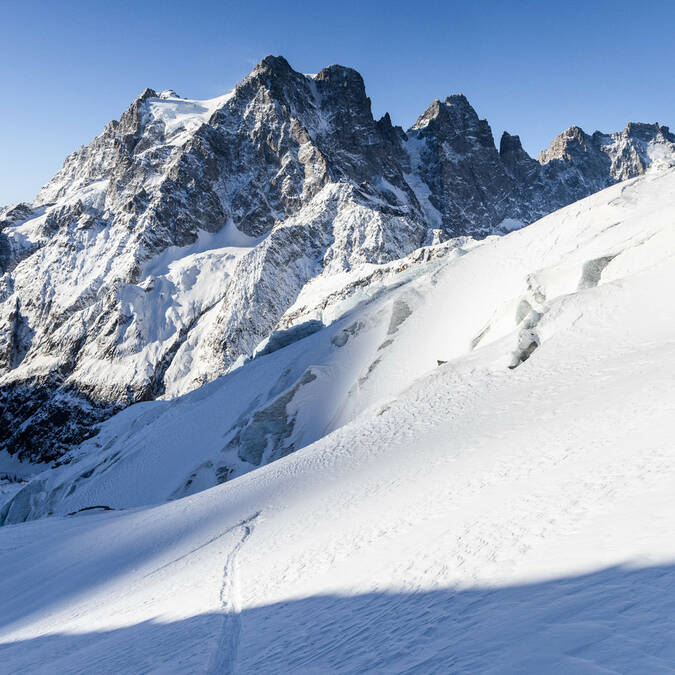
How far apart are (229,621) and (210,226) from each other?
136 m

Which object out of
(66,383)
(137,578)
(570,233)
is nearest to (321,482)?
(137,578)

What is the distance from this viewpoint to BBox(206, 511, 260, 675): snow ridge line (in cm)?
544

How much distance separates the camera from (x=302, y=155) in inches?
5655

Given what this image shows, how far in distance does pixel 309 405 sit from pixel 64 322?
10674 centimetres

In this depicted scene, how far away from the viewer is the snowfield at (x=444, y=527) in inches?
155

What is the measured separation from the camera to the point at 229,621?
6.86 meters

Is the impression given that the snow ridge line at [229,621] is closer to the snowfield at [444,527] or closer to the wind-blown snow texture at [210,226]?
the snowfield at [444,527]

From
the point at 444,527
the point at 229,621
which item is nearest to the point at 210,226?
the point at 229,621

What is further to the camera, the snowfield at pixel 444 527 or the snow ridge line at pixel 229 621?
the snow ridge line at pixel 229 621

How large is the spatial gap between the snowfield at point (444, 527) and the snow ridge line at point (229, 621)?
0.17 ft

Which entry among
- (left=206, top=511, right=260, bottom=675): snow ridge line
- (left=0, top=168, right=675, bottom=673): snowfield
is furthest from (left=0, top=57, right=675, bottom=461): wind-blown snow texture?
(left=206, top=511, right=260, bottom=675): snow ridge line

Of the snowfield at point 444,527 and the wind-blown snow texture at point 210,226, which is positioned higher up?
the wind-blown snow texture at point 210,226

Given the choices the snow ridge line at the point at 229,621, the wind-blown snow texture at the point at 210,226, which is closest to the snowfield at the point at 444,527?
the snow ridge line at the point at 229,621

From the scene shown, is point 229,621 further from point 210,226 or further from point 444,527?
point 210,226
